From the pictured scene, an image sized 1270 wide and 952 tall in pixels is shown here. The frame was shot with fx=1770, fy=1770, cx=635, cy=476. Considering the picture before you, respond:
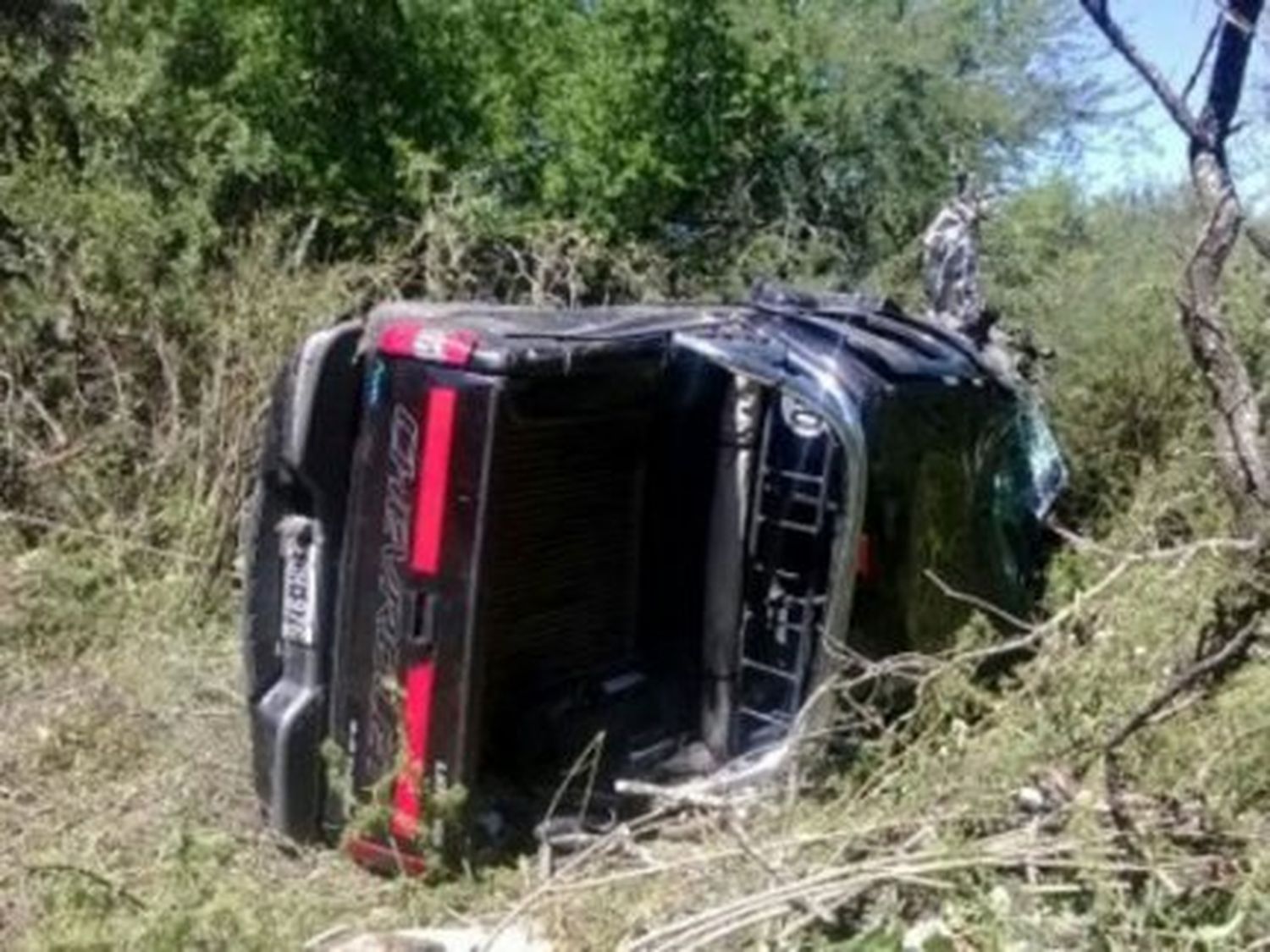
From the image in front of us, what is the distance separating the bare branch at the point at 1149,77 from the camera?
585 centimetres

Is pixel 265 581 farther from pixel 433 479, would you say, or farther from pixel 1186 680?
pixel 1186 680

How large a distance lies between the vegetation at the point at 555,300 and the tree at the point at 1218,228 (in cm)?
54

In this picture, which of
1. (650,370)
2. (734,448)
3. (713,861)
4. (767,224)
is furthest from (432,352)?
(767,224)

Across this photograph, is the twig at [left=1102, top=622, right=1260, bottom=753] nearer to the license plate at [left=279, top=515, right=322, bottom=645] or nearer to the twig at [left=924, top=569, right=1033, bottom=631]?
the twig at [left=924, top=569, right=1033, bottom=631]

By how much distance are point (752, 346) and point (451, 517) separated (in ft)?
3.89

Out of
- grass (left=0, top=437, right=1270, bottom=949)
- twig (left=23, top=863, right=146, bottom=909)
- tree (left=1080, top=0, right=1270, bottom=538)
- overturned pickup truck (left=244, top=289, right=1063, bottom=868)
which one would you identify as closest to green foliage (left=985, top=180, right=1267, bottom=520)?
tree (left=1080, top=0, right=1270, bottom=538)

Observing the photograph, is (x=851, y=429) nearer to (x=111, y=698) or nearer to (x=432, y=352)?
(x=432, y=352)

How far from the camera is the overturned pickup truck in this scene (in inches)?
183

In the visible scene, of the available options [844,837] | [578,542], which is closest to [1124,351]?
[578,542]

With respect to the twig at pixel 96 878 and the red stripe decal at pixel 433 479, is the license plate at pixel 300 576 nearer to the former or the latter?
the red stripe decal at pixel 433 479

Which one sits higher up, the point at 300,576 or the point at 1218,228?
the point at 1218,228

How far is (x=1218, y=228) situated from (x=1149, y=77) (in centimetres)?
57

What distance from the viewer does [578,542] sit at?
213 inches

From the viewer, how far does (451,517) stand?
4.57m
